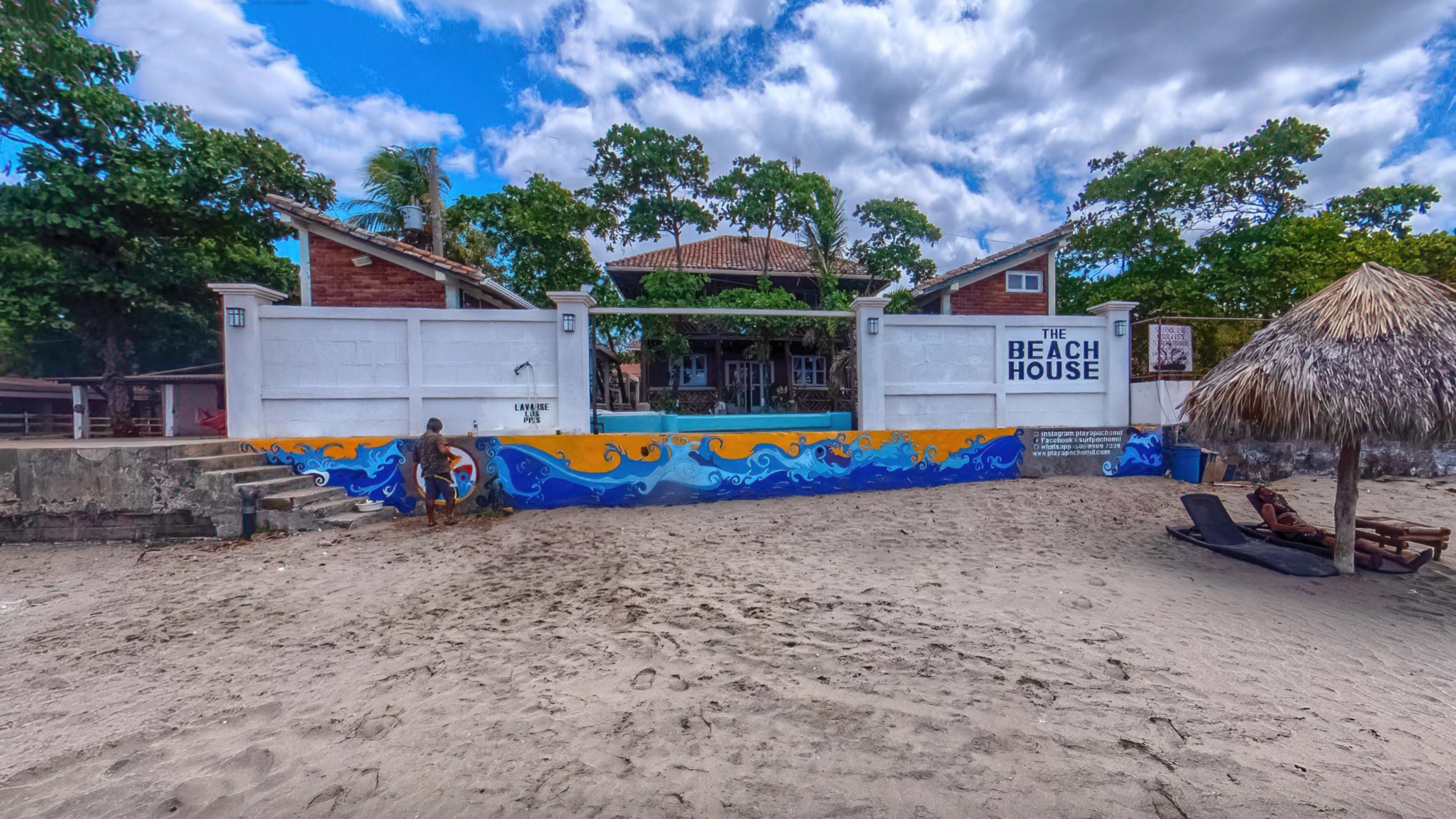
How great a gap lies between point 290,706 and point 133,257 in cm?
1387

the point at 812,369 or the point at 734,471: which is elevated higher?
the point at 812,369

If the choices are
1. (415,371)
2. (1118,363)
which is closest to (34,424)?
(415,371)

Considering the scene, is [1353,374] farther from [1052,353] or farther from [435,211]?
[435,211]

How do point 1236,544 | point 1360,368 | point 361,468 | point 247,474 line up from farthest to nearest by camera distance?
point 361,468, point 247,474, point 1236,544, point 1360,368

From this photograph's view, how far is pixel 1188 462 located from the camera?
352 inches

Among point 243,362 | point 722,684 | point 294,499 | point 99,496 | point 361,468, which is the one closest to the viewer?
point 722,684

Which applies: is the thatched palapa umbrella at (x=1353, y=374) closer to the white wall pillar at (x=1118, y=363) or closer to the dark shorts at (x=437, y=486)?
the white wall pillar at (x=1118, y=363)

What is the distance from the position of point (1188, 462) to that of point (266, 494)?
13.3 m

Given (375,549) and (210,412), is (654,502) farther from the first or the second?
(210,412)

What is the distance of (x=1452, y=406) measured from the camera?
15.9 ft

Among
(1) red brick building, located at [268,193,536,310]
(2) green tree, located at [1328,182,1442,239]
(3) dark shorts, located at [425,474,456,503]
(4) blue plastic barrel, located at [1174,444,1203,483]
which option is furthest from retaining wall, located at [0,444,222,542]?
(2) green tree, located at [1328,182,1442,239]

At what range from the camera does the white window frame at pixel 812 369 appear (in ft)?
65.2

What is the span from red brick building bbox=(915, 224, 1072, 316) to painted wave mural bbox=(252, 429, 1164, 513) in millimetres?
6928

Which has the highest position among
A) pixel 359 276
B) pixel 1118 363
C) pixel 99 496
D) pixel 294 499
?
pixel 359 276
